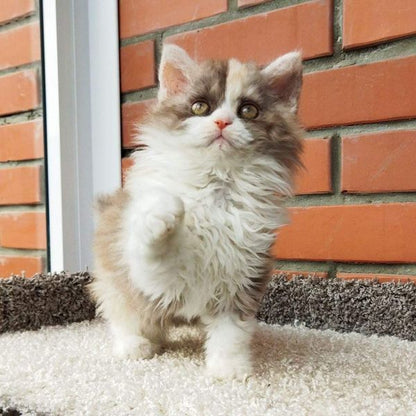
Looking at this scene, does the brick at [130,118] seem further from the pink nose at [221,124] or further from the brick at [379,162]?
the pink nose at [221,124]

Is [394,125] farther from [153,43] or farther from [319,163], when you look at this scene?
[153,43]

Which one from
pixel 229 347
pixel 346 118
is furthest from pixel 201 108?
pixel 346 118

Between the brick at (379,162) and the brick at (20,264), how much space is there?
0.77 metres

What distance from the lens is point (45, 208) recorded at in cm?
137

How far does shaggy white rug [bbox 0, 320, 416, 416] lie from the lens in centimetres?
64

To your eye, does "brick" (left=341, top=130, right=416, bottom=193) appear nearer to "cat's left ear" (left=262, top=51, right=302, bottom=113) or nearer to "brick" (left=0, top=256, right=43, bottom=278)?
"cat's left ear" (left=262, top=51, right=302, bottom=113)

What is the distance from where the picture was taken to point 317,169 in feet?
3.91

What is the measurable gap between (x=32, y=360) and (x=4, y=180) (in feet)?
2.25

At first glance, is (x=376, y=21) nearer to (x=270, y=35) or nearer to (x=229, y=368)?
(x=270, y=35)

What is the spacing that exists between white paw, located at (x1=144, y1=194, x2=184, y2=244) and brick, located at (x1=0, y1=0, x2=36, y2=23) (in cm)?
89

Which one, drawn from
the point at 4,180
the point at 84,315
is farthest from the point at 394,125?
the point at 4,180

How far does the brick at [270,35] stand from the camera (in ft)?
3.80

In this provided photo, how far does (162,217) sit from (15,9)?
930mm

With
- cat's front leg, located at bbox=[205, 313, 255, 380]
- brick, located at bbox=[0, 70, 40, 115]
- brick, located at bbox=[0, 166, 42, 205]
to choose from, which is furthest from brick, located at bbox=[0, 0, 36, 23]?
A: cat's front leg, located at bbox=[205, 313, 255, 380]
